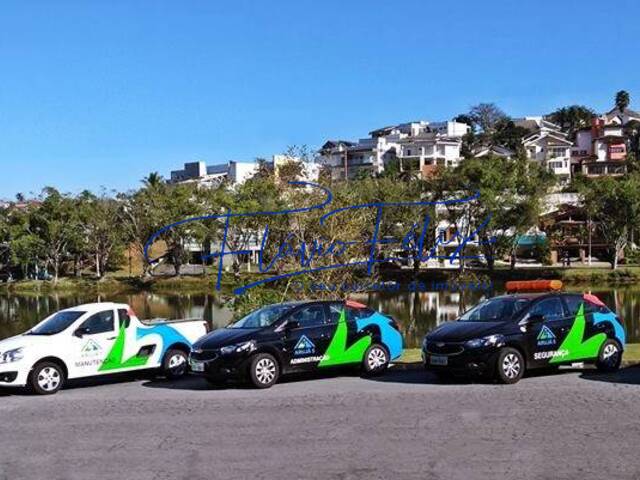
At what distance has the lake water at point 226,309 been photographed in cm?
3653

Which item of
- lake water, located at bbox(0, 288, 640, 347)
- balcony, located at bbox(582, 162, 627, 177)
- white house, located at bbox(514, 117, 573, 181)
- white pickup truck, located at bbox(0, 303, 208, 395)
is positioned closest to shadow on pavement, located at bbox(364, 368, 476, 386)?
white pickup truck, located at bbox(0, 303, 208, 395)

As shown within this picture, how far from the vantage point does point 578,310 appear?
14.7m

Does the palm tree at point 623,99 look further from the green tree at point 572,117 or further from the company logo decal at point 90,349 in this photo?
the company logo decal at point 90,349

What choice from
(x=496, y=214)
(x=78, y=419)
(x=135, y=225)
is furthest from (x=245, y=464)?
(x=135, y=225)

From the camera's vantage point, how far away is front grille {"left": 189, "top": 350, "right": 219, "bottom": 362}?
547 inches

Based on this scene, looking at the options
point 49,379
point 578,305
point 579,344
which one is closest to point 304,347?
point 49,379

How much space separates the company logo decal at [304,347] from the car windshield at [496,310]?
2746 millimetres

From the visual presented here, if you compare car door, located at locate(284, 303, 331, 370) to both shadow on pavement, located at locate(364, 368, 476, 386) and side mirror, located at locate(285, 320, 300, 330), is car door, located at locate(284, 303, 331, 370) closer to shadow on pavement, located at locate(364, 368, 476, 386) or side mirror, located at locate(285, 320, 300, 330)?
side mirror, located at locate(285, 320, 300, 330)

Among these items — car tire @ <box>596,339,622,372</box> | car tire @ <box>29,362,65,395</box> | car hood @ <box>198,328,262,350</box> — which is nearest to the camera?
car hood @ <box>198,328,262,350</box>

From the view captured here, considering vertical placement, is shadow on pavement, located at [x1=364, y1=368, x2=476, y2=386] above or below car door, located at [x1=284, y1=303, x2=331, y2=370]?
below

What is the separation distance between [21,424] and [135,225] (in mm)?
66518

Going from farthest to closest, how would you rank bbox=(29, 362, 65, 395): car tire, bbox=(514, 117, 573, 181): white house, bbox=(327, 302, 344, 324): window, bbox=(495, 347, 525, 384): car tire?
1. bbox=(514, 117, 573, 181): white house
2. bbox=(327, 302, 344, 324): window
3. bbox=(29, 362, 65, 395): car tire
4. bbox=(495, 347, 525, 384): car tire

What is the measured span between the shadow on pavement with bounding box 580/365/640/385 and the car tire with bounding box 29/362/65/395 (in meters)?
A: 9.22

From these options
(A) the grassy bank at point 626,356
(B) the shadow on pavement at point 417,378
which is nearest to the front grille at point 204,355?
(B) the shadow on pavement at point 417,378
